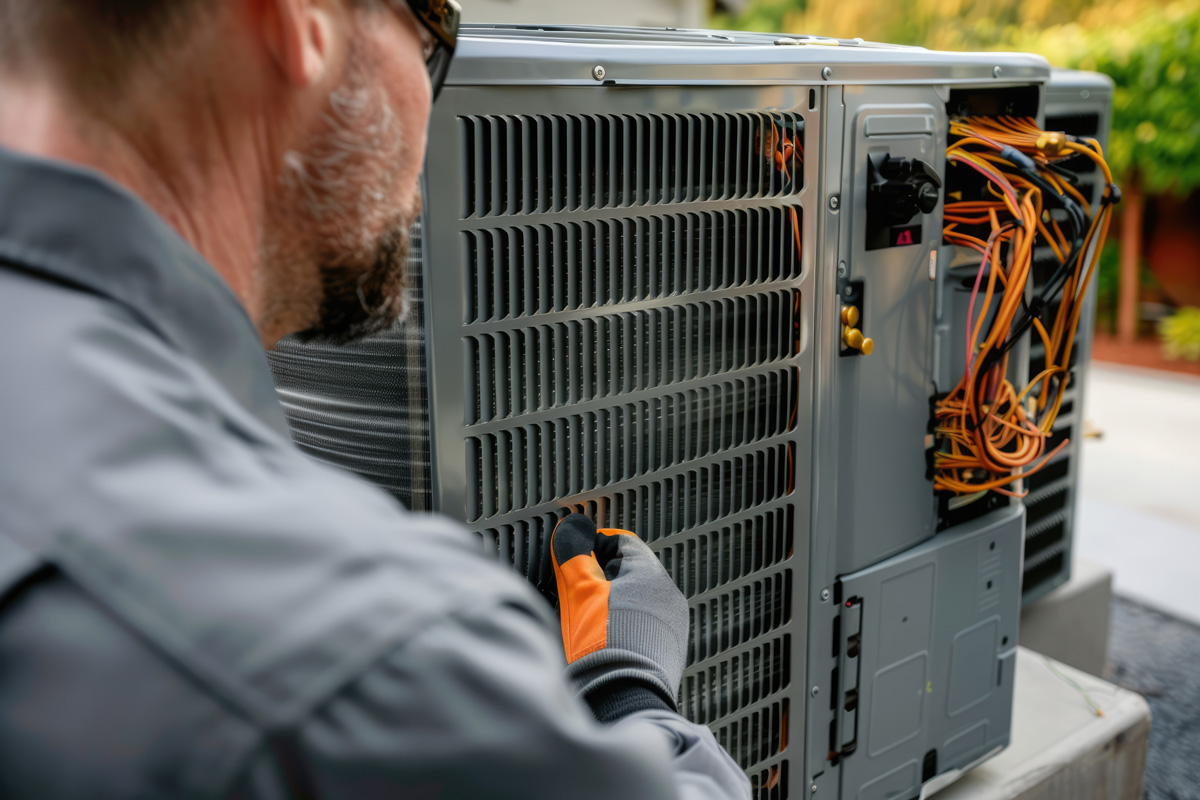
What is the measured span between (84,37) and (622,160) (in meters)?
0.68

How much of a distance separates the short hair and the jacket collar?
2.7 inches

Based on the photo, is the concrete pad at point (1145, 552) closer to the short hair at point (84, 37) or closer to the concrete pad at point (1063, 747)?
the concrete pad at point (1063, 747)

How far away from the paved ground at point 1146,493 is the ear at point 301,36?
3.77 m

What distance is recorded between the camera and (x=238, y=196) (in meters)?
0.64

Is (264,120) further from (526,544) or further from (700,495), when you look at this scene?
(700,495)

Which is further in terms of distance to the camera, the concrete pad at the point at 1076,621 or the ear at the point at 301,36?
the concrete pad at the point at 1076,621

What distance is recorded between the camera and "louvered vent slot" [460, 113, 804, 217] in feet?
3.32

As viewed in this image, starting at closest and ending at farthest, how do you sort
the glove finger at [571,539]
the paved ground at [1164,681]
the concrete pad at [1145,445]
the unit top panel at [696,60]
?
the unit top panel at [696,60]
the glove finger at [571,539]
the paved ground at [1164,681]
the concrete pad at [1145,445]

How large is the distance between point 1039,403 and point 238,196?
1540 millimetres

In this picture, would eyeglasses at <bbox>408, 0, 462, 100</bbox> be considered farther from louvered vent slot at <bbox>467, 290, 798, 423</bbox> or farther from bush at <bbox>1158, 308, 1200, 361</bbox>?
bush at <bbox>1158, 308, 1200, 361</bbox>

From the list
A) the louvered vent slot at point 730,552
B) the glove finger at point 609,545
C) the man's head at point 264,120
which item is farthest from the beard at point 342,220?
the louvered vent slot at point 730,552

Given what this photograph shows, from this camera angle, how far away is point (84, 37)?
530 mm

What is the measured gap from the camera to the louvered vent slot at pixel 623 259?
3.39ft

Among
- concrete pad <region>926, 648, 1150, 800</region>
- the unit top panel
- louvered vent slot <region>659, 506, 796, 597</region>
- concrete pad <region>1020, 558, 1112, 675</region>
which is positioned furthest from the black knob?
concrete pad <region>1020, 558, 1112, 675</region>
